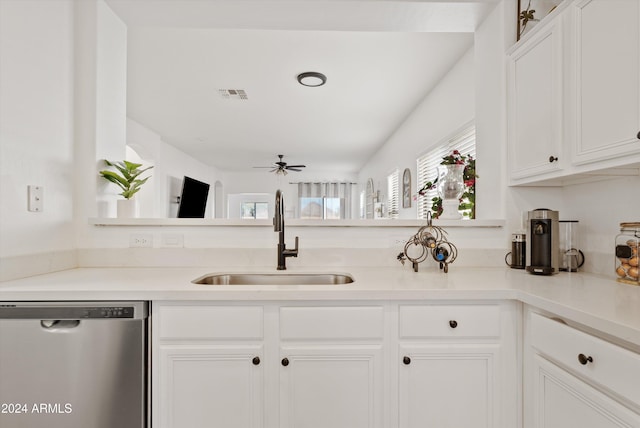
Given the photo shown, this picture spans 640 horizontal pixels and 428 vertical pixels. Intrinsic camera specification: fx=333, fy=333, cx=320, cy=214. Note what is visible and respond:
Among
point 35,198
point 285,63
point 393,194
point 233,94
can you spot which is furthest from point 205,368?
point 393,194

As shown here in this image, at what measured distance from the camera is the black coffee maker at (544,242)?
1.50 m

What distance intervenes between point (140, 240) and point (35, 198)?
1.54ft

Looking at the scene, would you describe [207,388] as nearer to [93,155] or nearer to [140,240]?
[140,240]

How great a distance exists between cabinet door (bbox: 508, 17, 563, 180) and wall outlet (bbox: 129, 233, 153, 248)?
6.31 ft

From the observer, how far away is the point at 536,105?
1527 mm

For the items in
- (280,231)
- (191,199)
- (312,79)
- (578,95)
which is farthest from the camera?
(312,79)

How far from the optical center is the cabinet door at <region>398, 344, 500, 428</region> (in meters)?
1.20

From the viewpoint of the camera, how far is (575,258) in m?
1.60

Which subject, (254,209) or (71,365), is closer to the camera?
(71,365)

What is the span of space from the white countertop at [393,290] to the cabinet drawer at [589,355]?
49 mm

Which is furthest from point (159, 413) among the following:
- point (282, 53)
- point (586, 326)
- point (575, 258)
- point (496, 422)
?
point (282, 53)

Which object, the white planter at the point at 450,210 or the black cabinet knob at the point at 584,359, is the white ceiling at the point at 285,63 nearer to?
the white planter at the point at 450,210

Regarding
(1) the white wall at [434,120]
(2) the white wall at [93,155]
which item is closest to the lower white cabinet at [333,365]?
(2) the white wall at [93,155]

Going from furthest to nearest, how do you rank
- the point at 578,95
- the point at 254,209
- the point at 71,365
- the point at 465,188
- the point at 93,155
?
1. the point at 254,209
2. the point at 465,188
3. the point at 93,155
4. the point at 578,95
5. the point at 71,365
